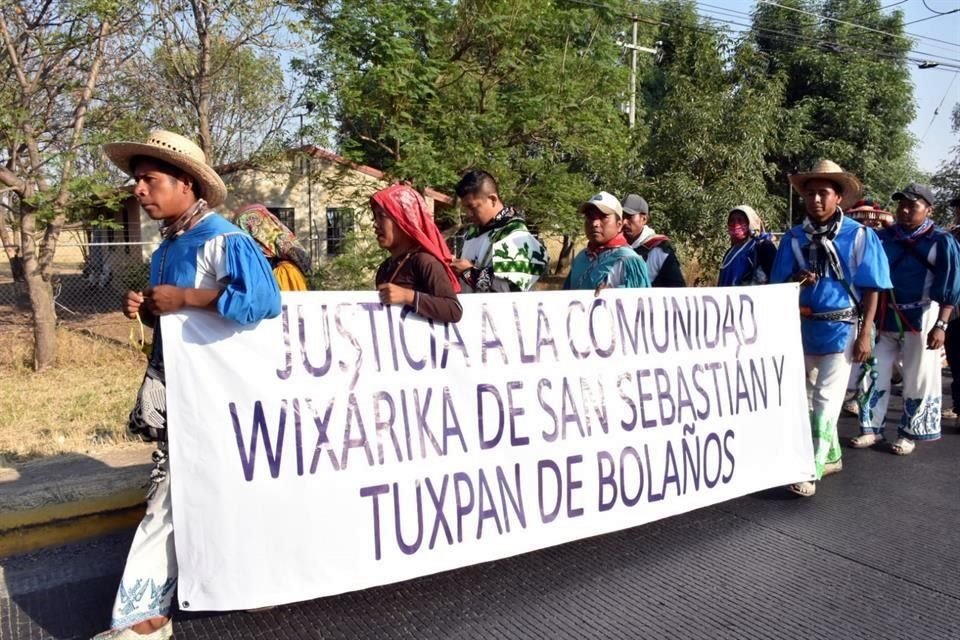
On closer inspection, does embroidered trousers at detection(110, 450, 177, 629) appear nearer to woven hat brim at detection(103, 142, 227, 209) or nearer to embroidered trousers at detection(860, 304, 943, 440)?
woven hat brim at detection(103, 142, 227, 209)

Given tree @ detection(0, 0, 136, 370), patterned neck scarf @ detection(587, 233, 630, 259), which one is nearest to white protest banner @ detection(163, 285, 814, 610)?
patterned neck scarf @ detection(587, 233, 630, 259)

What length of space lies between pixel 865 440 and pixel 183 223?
4.84 m

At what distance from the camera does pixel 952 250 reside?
5.32 metres

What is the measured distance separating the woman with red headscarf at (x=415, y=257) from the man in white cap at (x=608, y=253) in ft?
3.70

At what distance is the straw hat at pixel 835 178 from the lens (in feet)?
14.1

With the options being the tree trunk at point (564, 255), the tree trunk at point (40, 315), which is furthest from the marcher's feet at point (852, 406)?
the tree trunk at point (564, 255)

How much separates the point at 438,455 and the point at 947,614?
6.77ft

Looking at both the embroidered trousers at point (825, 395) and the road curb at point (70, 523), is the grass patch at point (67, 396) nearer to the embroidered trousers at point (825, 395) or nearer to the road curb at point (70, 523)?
the road curb at point (70, 523)

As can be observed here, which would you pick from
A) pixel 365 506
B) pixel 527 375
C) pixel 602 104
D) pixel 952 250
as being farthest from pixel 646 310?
pixel 602 104

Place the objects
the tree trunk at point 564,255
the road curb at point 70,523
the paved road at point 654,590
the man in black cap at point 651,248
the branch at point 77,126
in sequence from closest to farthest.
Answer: the paved road at point 654,590, the road curb at point 70,523, the man in black cap at point 651,248, the branch at point 77,126, the tree trunk at point 564,255

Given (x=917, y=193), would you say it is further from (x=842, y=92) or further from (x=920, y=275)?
(x=842, y=92)

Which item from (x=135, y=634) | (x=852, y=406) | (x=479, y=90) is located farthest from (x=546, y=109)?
(x=135, y=634)

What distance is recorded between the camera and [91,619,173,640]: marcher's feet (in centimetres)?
260

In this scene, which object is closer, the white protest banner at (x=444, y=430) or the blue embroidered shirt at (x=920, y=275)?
the white protest banner at (x=444, y=430)
